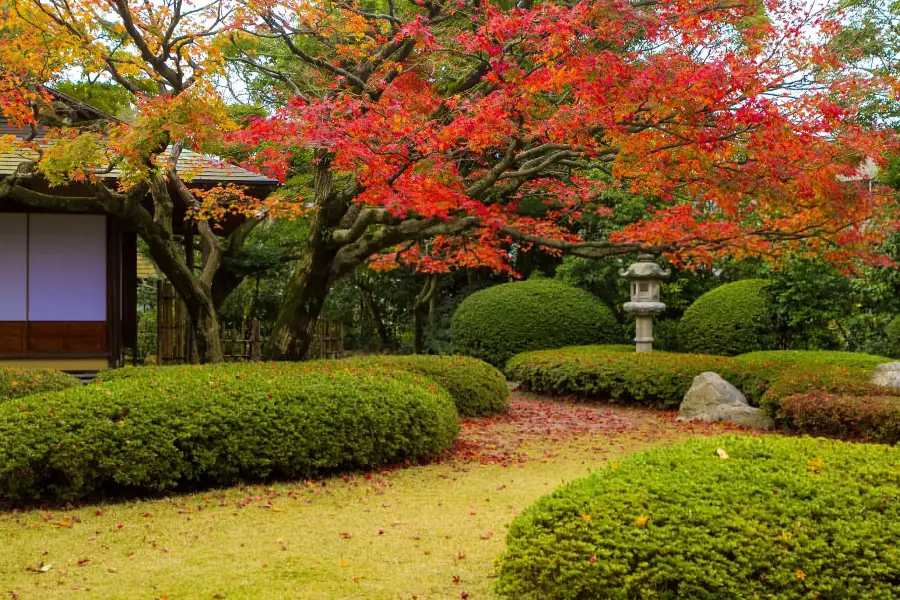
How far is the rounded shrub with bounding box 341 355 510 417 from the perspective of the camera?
1003 cm

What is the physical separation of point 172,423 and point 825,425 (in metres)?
6.34

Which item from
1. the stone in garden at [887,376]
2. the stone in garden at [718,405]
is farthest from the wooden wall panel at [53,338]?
the stone in garden at [887,376]

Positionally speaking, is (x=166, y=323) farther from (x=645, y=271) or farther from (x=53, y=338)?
(x=645, y=271)

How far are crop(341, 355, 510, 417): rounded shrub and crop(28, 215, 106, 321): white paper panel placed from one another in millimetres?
4223

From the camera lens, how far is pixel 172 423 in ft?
19.9

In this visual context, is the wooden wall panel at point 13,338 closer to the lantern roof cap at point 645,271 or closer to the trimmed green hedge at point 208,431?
the trimmed green hedge at point 208,431

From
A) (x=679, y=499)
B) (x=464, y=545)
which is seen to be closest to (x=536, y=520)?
(x=679, y=499)

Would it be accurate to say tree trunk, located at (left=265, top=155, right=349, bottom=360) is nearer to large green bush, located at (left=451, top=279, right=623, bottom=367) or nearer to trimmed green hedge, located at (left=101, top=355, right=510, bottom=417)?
trimmed green hedge, located at (left=101, top=355, right=510, bottom=417)

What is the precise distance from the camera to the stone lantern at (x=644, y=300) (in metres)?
A: 14.1

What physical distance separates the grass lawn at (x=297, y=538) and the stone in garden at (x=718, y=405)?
290 centimetres

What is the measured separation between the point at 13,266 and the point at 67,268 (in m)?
0.68

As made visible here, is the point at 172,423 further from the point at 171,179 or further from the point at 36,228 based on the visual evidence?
the point at 36,228

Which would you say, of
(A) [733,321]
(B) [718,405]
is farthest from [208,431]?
(A) [733,321]

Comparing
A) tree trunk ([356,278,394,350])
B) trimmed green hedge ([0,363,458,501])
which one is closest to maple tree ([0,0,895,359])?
trimmed green hedge ([0,363,458,501])
